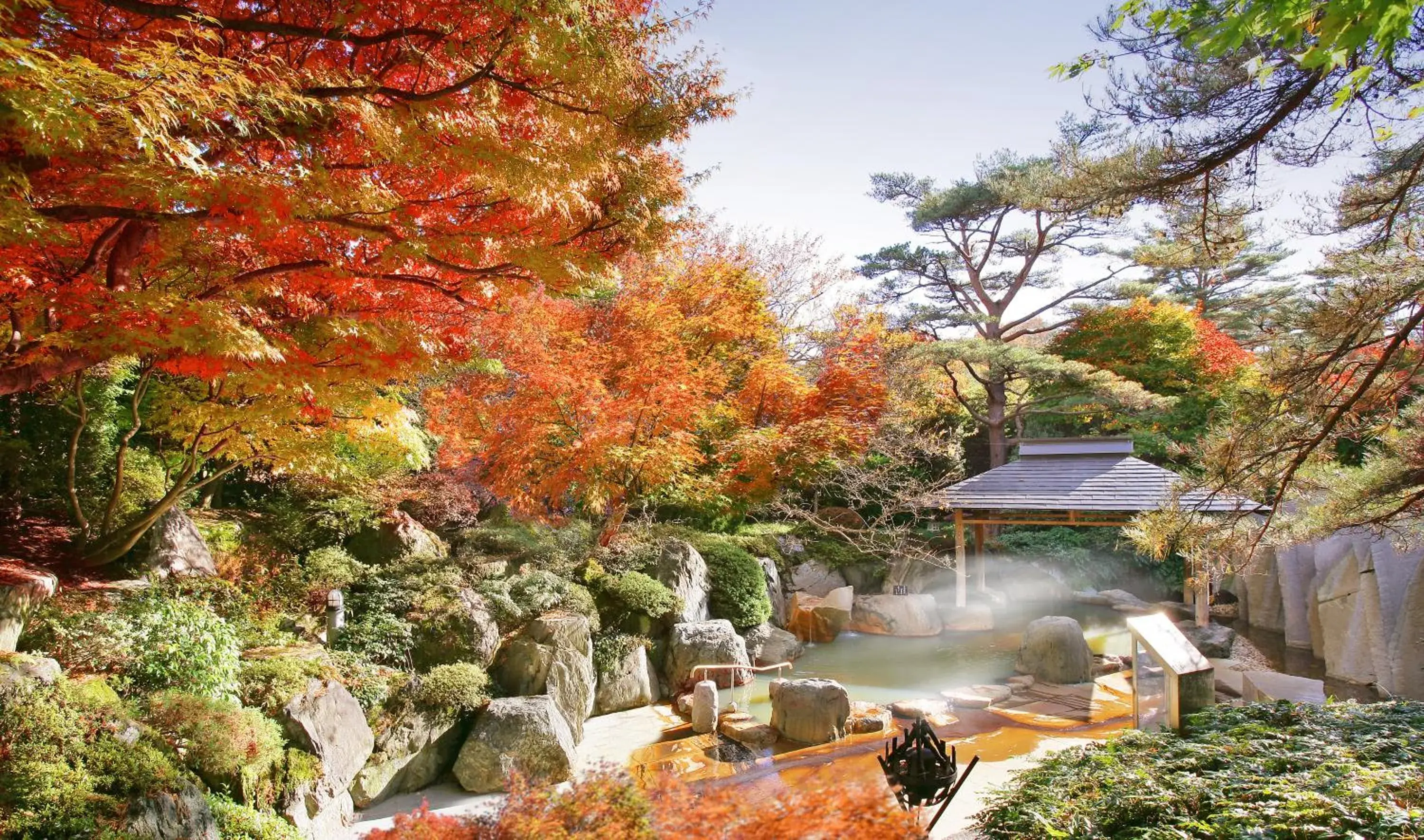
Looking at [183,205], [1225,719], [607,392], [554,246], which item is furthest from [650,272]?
[1225,719]

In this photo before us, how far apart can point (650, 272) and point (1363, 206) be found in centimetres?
998

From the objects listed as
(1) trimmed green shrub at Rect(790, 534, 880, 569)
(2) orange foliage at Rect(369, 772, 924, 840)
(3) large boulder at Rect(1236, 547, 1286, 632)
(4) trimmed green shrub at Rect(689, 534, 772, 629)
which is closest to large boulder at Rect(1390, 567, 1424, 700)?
(3) large boulder at Rect(1236, 547, 1286, 632)

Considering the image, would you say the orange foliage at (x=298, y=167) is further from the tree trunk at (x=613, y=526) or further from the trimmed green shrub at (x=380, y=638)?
the tree trunk at (x=613, y=526)

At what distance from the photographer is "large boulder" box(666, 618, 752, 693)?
8.80m

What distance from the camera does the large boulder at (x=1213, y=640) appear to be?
10359 mm

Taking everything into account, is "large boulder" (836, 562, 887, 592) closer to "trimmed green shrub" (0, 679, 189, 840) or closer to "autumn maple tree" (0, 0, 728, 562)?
"autumn maple tree" (0, 0, 728, 562)

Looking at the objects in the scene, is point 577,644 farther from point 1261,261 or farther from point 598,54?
point 1261,261

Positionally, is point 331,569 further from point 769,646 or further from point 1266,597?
point 1266,597

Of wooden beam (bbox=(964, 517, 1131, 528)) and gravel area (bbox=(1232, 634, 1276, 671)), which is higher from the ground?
wooden beam (bbox=(964, 517, 1131, 528))

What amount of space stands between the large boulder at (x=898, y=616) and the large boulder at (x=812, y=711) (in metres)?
4.91

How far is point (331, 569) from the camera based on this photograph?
7.53 m

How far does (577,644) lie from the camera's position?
25.4 ft

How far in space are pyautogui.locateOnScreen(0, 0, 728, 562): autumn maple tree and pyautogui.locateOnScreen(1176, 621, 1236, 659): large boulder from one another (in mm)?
10016

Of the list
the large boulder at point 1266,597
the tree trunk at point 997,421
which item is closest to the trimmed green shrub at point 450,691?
the large boulder at point 1266,597
